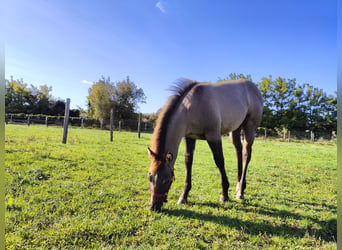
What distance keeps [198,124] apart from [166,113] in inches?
23.5

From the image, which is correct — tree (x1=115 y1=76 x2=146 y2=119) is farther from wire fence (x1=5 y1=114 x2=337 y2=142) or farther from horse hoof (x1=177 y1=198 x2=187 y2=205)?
horse hoof (x1=177 y1=198 x2=187 y2=205)

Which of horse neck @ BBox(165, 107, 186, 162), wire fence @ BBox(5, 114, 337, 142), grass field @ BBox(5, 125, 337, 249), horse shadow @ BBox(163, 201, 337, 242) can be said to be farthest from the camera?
wire fence @ BBox(5, 114, 337, 142)

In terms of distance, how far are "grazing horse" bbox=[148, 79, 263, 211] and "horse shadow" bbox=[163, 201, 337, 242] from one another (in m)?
0.44

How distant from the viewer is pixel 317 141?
830 inches

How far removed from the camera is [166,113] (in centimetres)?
263

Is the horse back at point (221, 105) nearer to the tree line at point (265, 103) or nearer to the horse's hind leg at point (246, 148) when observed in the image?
the horse's hind leg at point (246, 148)

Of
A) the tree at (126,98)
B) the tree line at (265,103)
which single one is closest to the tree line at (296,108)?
the tree line at (265,103)

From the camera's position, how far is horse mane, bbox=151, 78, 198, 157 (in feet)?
8.06

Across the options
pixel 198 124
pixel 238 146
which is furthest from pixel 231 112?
pixel 238 146

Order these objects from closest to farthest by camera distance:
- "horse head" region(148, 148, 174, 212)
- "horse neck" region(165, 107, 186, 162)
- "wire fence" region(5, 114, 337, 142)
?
"horse head" region(148, 148, 174, 212) → "horse neck" region(165, 107, 186, 162) → "wire fence" region(5, 114, 337, 142)

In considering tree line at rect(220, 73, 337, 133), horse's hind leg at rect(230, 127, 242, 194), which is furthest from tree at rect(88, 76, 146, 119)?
horse's hind leg at rect(230, 127, 242, 194)

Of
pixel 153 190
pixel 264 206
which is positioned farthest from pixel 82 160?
pixel 264 206

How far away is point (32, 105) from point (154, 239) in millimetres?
37809

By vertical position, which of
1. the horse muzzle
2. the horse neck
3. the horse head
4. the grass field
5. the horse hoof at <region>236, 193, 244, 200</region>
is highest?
the horse neck
